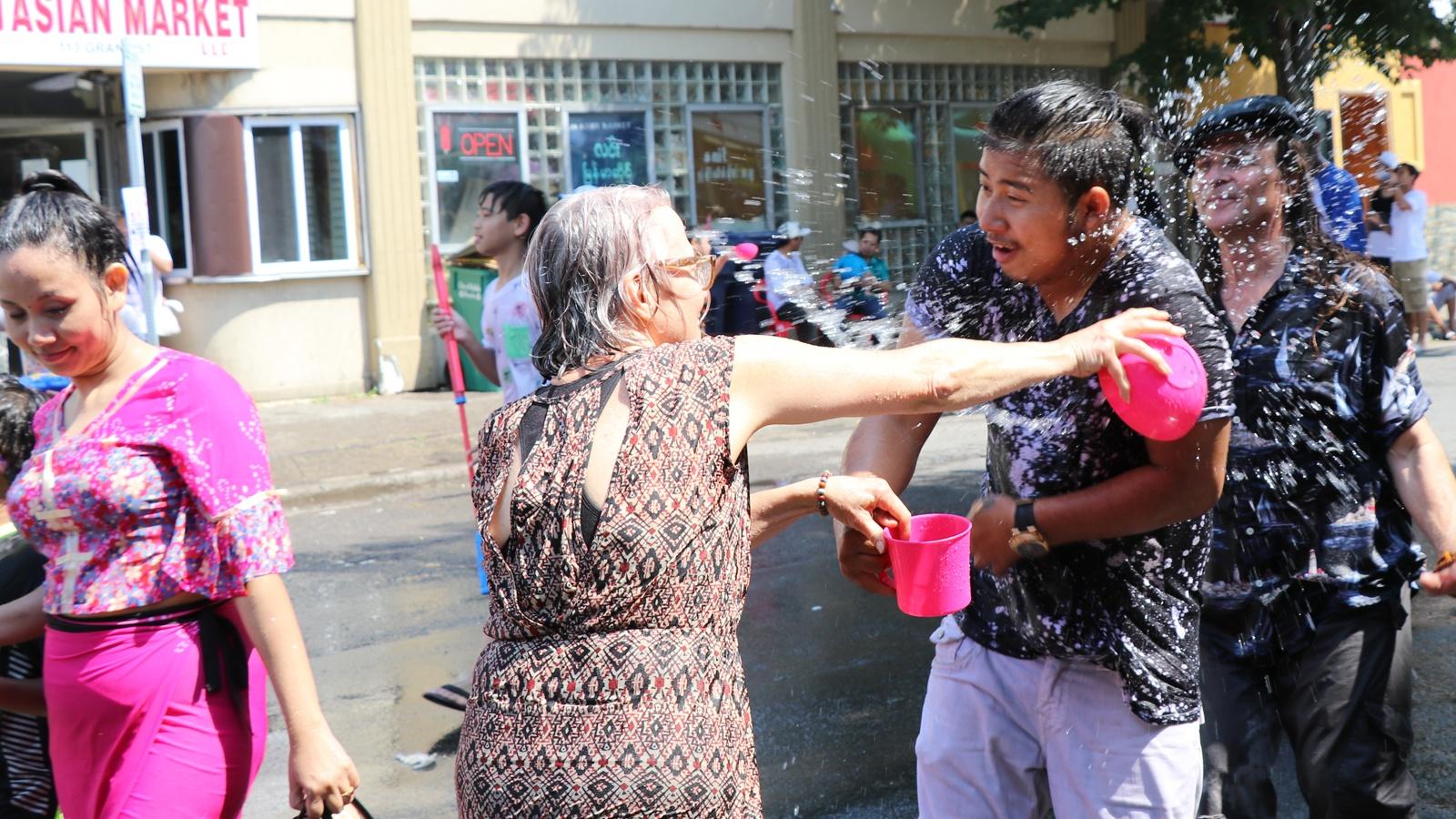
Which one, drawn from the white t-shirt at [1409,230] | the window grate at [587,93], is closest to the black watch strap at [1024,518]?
the white t-shirt at [1409,230]

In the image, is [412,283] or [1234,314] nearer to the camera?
[1234,314]

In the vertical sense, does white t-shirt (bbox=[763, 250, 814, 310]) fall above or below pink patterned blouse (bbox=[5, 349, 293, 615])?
above

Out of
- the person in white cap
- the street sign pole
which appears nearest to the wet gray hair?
the person in white cap

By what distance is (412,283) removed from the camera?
15367mm

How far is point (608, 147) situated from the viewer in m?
16.4

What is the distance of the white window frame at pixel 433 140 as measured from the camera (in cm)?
1547

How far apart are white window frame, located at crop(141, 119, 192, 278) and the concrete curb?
500cm

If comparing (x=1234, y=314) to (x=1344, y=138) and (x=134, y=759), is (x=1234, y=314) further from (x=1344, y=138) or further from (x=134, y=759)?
(x=134, y=759)

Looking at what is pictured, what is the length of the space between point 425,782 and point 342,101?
37.1ft

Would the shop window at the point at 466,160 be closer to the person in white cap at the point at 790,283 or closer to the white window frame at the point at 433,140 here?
the white window frame at the point at 433,140

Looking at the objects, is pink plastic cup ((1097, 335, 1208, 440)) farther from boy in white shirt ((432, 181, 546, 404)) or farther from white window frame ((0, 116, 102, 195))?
white window frame ((0, 116, 102, 195))

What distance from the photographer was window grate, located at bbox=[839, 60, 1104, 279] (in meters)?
6.04

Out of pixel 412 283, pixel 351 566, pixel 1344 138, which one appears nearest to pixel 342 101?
pixel 412 283

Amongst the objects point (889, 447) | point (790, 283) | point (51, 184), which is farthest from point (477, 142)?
point (889, 447)
